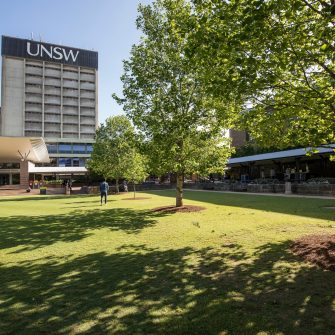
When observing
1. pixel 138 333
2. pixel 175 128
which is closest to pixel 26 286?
pixel 138 333

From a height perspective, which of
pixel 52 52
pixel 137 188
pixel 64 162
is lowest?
pixel 137 188

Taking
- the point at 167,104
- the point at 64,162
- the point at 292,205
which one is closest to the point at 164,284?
the point at 167,104

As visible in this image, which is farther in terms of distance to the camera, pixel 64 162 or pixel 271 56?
pixel 64 162

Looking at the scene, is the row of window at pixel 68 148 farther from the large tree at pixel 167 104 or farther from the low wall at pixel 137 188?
the large tree at pixel 167 104

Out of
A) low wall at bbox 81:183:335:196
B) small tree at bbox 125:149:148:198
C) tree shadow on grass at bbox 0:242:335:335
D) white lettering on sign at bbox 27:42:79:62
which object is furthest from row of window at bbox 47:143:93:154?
tree shadow on grass at bbox 0:242:335:335

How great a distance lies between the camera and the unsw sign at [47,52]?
113 metres

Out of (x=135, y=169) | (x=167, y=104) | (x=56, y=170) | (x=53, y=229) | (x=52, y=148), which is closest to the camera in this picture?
(x=53, y=229)

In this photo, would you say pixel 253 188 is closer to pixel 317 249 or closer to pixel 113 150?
pixel 113 150

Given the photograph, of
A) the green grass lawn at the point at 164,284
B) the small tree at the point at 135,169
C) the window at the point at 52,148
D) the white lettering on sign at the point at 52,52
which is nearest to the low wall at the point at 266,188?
the small tree at the point at 135,169

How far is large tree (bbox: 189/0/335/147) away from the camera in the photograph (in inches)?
269

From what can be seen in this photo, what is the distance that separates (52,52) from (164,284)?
417 feet

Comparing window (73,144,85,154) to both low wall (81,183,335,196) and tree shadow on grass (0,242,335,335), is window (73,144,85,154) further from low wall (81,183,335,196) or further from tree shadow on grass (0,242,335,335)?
tree shadow on grass (0,242,335,335)

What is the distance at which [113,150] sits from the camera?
40719 millimetres

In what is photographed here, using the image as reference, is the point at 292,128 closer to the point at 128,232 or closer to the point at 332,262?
the point at 332,262
